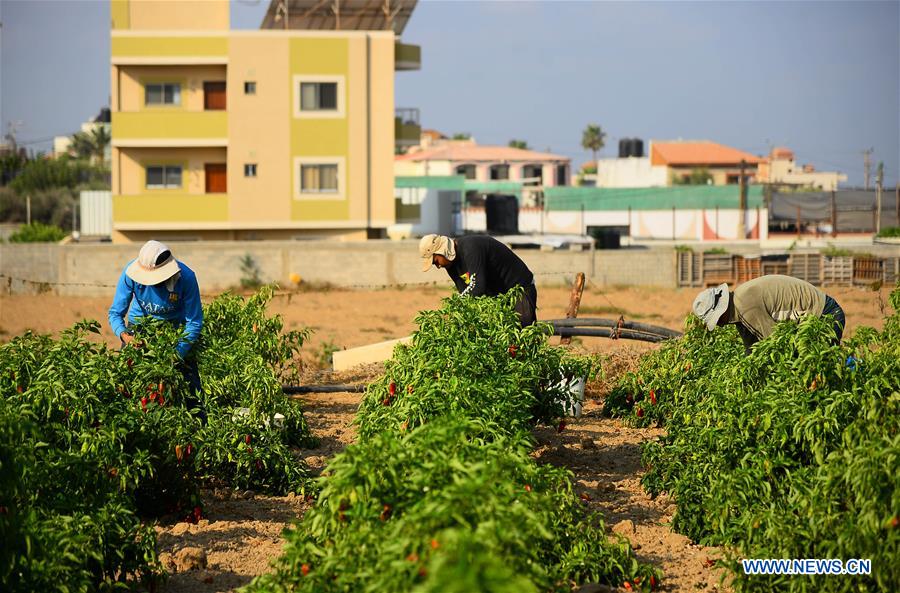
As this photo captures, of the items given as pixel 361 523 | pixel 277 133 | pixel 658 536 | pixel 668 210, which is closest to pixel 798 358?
pixel 658 536

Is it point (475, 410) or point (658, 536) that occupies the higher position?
point (475, 410)

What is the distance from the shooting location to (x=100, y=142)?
83.8 metres

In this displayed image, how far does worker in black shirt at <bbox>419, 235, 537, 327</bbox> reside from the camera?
27.8 feet

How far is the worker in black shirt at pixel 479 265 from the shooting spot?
848 centimetres

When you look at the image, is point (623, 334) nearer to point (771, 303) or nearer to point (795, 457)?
point (771, 303)

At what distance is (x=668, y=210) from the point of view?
5822cm

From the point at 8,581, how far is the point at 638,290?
87.7ft

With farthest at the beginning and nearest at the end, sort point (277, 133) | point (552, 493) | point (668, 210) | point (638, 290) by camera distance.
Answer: point (668, 210)
point (277, 133)
point (638, 290)
point (552, 493)

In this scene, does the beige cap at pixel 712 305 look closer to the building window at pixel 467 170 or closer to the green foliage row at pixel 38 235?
the green foliage row at pixel 38 235

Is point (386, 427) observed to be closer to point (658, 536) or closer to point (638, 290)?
point (658, 536)

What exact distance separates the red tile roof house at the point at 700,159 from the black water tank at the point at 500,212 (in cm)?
3859

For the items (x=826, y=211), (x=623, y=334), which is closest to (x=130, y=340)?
(x=623, y=334)

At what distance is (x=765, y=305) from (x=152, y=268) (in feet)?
13.4

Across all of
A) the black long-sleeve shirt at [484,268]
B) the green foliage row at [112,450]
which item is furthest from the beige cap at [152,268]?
the black long-sleeve shirt at [484,268]
